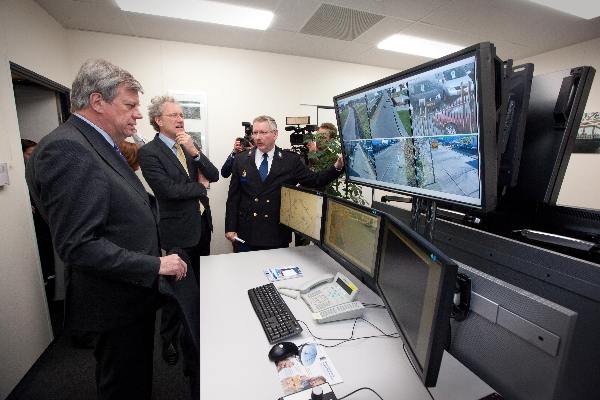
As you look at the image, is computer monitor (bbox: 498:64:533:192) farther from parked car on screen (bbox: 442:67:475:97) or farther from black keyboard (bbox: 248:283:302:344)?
black keyboard (bbox: 248:283:302:344)

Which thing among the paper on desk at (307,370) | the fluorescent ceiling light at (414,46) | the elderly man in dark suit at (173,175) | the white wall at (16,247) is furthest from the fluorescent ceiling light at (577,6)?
the white wall at (16,247)

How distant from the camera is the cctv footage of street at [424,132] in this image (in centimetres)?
84

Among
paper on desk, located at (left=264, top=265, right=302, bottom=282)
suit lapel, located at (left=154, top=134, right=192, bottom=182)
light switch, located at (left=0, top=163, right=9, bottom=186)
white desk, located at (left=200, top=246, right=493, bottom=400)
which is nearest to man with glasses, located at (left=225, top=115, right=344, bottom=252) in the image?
suit lapel, located at (left=154, top=134, right=192, bottom=182)

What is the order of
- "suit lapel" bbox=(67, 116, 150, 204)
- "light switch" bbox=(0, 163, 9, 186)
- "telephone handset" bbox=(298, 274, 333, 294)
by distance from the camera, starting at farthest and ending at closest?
"light switch" bbox=(0, 163, 9, 186), "telephone handset" bbox=(298, 274, 333, 294), "suit lapel" bbox=(67, 116, 150, 204)

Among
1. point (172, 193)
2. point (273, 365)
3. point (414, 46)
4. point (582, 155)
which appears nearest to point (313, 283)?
point (273, 365)

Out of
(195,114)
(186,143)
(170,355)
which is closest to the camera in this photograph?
(170,355)

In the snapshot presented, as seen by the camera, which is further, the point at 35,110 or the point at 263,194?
the point at 35,110

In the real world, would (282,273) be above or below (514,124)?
below

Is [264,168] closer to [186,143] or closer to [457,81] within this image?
[186,143]

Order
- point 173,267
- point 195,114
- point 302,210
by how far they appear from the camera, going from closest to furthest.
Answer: point 173,267 → point 302,210 → point 195,114

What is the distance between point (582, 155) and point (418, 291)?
4.47 m

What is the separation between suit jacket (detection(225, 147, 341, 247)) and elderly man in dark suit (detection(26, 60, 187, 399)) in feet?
3.01

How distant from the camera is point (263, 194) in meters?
2.20

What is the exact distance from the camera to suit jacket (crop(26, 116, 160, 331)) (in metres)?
1.01
